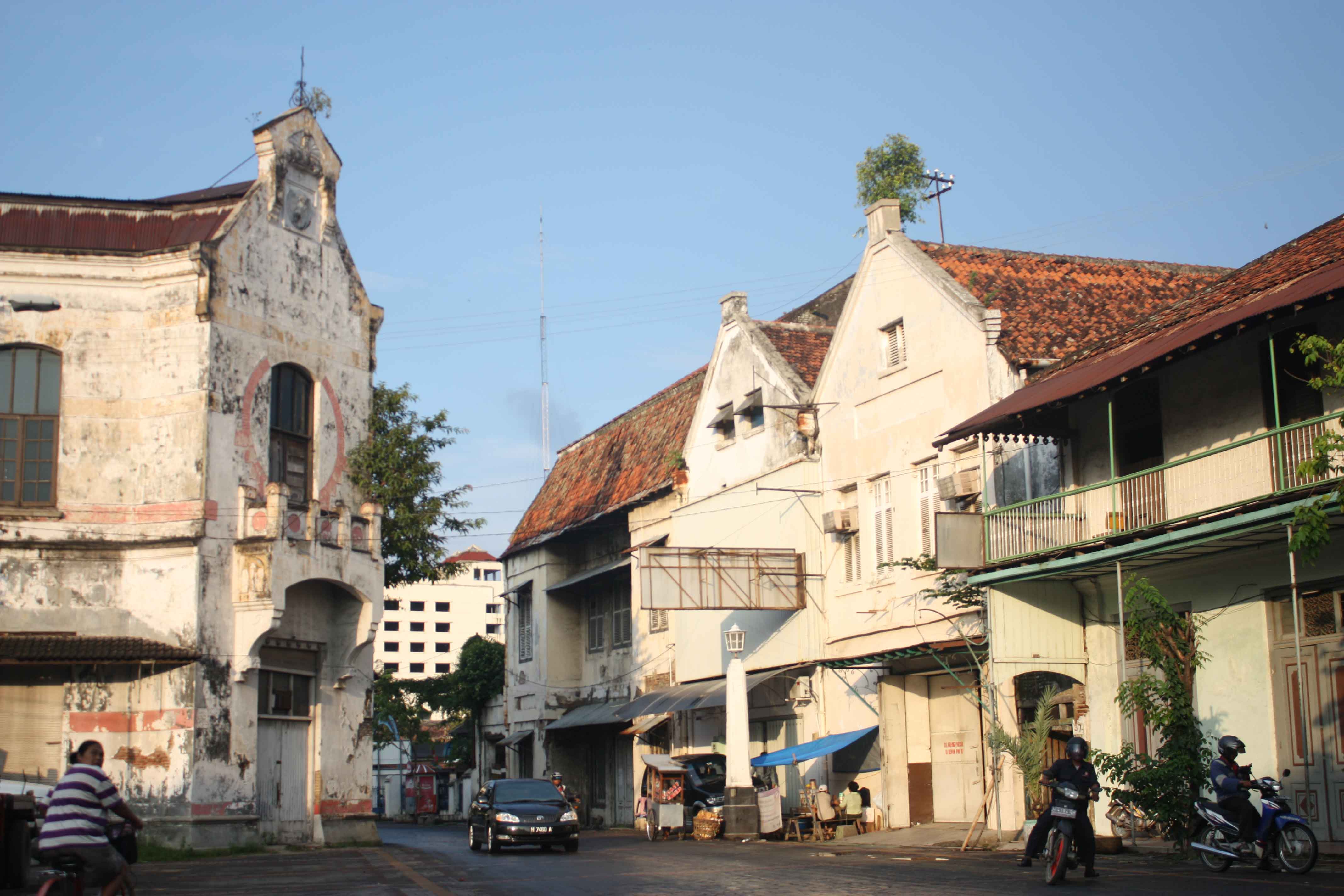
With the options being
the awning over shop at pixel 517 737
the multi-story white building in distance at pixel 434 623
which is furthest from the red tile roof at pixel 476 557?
the awning over shop at pixel 517 737

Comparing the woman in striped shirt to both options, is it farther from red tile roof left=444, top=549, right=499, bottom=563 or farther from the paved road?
red tile roof left=444, top=549, right=499, bottom=563

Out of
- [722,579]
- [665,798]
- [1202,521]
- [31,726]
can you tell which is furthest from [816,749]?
[31,726]

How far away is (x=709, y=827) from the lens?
26.9 meters

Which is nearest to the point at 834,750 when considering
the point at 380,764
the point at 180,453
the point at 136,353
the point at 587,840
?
the point at 587,840

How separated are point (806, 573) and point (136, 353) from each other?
568 inches

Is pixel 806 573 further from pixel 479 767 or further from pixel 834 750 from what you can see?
pixel 479 767

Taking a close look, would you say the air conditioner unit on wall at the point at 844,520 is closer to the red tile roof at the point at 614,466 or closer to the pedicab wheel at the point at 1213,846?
the red tile roof at the point at 614,466

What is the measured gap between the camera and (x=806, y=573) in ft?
100

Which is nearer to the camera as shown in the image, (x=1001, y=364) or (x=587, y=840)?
(x=1001, y=364)

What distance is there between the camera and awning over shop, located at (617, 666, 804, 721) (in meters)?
31.0

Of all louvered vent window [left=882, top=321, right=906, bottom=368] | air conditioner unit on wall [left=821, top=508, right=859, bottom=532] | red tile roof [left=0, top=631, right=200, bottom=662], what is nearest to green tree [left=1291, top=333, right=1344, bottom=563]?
louvered vent window [left=882, top=321, right=906, bottom=368]

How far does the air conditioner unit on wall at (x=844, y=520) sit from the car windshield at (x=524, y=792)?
7819mm

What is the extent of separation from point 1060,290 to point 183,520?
682 inches

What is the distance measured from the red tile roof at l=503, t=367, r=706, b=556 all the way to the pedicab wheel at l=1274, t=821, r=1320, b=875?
23.1m
